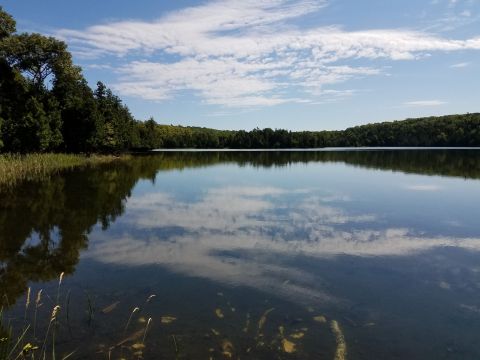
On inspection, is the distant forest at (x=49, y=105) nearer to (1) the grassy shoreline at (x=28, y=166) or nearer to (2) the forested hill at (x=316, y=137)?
(1) the grassy shoreline at (x=28, y=166)

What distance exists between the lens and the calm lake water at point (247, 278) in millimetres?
7391

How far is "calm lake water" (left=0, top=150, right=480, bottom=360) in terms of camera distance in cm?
739

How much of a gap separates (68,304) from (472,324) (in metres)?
8.35

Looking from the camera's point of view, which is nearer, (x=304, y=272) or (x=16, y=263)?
(x=304, y=272)

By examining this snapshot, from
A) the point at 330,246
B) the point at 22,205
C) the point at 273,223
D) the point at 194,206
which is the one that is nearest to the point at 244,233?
the point at 273,223

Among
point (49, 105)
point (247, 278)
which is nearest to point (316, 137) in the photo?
point (49, 105)

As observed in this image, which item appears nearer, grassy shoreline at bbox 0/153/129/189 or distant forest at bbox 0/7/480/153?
grassy shoreline at bbox 0/153/129/189

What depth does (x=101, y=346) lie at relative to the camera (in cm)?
718

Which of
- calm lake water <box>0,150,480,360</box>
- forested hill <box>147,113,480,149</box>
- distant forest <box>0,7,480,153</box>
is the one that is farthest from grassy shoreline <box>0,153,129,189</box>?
forested hill <box>147,113,480,149</box>

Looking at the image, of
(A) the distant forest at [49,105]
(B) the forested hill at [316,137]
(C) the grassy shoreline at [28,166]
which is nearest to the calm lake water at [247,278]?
(C) the grassy shoreline at [28,166]

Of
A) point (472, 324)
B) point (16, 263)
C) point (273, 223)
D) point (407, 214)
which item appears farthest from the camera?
point (407, 214)

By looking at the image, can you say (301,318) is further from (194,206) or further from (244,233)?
(194,206)

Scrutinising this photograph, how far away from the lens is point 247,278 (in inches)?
427

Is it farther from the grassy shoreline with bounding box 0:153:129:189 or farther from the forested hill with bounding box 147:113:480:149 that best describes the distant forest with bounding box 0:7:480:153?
the forested hill with bounding box 147:113:480:149
